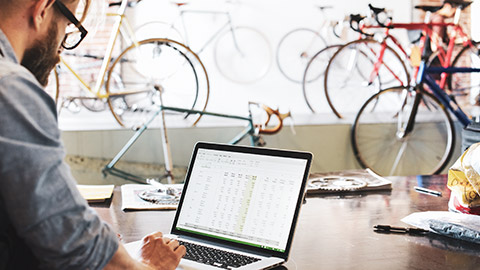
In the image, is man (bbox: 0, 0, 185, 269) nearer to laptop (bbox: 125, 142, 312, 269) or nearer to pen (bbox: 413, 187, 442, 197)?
laptop (bbox: 125, 142, 312, 269)

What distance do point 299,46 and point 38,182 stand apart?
543 cm

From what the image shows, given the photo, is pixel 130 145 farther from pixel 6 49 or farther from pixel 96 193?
pixel 6 49

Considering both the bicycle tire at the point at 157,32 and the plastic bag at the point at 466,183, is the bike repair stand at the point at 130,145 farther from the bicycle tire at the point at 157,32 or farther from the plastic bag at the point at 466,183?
the plastic bag at the point at 466,183

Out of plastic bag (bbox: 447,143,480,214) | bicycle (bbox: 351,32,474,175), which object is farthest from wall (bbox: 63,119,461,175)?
plastic bag (bbox: 447,143,480,214)

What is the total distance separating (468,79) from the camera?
586 centimetres

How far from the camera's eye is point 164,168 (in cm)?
372

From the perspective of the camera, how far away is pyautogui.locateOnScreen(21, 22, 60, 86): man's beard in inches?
34.2

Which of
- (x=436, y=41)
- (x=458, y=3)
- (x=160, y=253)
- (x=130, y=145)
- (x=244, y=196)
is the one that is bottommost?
(x=130, y=145)

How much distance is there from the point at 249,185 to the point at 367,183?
71 cm

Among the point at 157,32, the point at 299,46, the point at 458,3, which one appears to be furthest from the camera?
the point at 299,46

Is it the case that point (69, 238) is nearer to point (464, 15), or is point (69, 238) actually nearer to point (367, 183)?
point (367, 183)

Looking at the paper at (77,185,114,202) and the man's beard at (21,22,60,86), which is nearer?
the man's beard at (21,22,60,86)

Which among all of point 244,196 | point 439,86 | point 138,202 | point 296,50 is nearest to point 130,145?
point 138,202

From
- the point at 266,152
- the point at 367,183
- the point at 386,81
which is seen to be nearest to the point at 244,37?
the point at 386,81
